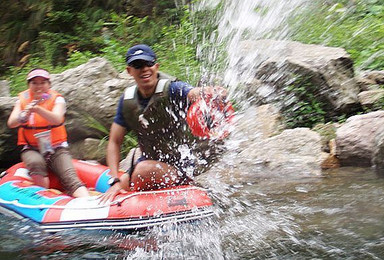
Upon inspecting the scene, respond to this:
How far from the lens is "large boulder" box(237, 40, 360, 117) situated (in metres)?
6.99

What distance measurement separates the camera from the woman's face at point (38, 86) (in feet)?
19.5

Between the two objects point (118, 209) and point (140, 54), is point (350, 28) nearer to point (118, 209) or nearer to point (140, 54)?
point (140, 54)

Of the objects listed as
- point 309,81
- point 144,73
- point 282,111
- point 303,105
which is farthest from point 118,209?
point 309,81

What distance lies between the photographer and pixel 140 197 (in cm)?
461

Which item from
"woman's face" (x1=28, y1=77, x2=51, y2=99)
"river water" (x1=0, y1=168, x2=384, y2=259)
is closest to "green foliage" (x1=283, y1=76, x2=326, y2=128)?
"river water" (x1=0, y1=168, x2=384, y2=259)

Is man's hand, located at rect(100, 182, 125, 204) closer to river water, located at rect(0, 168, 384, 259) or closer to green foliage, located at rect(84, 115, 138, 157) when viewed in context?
river water, located at rect(0, 168, 384, 259)

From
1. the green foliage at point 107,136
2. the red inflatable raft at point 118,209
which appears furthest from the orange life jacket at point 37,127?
the green foliage at point 107,136

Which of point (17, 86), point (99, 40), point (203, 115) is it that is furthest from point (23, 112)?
point (99, 40)

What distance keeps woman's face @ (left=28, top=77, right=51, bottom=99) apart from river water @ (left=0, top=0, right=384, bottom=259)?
1527mm

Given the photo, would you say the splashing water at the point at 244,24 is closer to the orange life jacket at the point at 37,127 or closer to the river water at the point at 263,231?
the orange life jacket at the point at 37,127

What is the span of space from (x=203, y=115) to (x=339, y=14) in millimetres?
6996

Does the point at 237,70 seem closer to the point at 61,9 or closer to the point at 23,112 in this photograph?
the point at 23,112

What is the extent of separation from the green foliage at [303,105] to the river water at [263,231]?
1.54 meters

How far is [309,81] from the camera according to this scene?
711 cm
